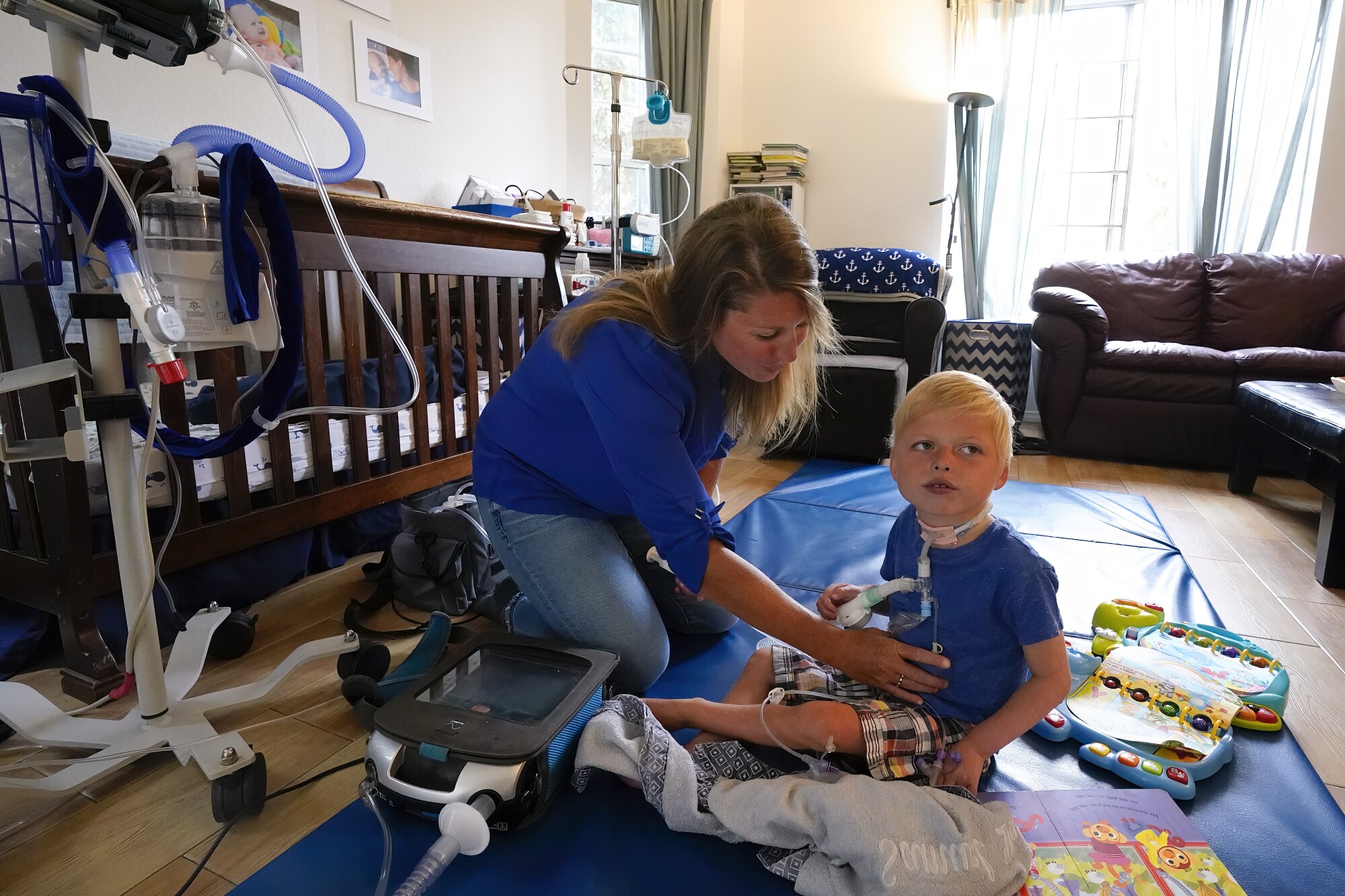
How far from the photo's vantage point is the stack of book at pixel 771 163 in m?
4.30

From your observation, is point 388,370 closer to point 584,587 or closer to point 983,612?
point 584,587

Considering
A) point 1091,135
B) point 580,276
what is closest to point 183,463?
point 580,276

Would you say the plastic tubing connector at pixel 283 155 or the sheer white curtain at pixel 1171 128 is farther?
the sheer white curtain at pixel 1171 128

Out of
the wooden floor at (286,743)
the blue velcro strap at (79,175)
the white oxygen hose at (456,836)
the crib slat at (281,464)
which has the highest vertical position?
the blue velcro strap at (79,175)

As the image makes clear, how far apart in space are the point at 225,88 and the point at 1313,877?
3.03m

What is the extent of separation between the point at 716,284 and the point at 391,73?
236cm

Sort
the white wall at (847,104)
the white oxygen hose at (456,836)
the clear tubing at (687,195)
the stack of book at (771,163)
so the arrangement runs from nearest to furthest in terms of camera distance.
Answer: the white oxygen hose at (456,836)
the clear tubing at (687,195)
the white wall at (847,104)
the stack of book at (771,163)

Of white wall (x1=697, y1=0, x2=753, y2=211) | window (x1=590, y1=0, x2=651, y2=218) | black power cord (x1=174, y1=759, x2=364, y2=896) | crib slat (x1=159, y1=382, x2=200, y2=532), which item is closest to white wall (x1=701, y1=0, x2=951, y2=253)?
white wall (x1=697, y1=0, x2=753, y2=211)

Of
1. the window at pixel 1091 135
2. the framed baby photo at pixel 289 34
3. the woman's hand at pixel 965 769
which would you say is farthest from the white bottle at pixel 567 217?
the window at pixel 1091 135

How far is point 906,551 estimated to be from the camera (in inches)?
42.8

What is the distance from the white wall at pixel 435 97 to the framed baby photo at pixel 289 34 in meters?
0.04

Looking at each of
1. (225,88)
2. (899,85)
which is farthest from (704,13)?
(225,88)

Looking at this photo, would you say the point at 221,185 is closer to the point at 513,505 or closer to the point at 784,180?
the point at 513,505

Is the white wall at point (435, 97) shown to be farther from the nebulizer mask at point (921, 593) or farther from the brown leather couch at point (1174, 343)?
the brown leather couch at point (1174, 343)
